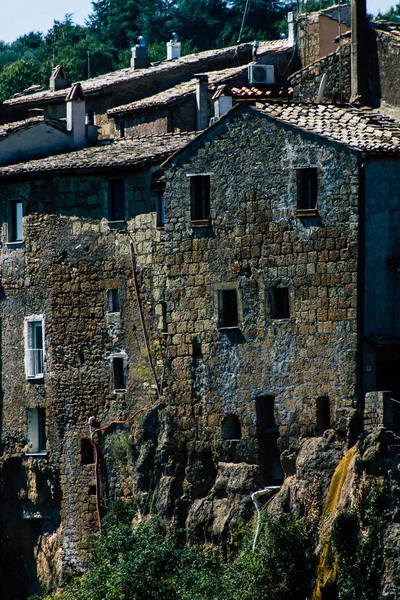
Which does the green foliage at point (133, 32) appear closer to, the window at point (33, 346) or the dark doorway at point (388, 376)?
the window at point (33, 346)

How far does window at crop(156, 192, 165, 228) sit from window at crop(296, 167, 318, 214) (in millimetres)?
5749

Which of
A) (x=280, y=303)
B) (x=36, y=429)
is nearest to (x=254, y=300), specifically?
(x=280, y=303)

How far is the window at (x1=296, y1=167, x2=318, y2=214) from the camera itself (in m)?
50.5

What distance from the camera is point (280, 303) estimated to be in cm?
5112

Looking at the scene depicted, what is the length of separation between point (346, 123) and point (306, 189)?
2483 mm

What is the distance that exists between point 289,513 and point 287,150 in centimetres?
910

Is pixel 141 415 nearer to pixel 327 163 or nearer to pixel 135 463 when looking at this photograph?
pixel 135 463

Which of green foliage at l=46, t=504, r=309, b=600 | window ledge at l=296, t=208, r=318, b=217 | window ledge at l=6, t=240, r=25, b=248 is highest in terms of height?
window ledge at l=6, t=240, r=25, b=248

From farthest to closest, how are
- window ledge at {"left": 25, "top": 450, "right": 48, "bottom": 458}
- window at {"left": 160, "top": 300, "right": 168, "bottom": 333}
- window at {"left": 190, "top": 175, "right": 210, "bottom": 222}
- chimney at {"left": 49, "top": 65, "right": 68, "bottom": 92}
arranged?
chimney at {"left": 49, "top": 65, "right": 68, "bottom": 92}, window ledge at {"left": 25, "top": 450, "right": 48, "bottom": 458}, window at {"left": 160, "top": 300, "right": 168, "bottom": 333}, window at {"left": 190, "top": 175, "right": 210, "bottom": 222}

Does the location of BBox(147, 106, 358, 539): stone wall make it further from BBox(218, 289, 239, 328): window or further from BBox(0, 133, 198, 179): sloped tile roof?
BBox(0, 133, 198, 179): sloped tile roof

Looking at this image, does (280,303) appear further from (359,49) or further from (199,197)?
(359,49)

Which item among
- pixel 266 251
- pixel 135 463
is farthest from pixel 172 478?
pixel 266 251

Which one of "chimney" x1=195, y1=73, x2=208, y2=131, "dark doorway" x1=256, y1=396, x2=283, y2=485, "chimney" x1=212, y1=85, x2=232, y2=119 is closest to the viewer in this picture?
"dark doorway" x1=256, y1=396, x2=283, y2=485

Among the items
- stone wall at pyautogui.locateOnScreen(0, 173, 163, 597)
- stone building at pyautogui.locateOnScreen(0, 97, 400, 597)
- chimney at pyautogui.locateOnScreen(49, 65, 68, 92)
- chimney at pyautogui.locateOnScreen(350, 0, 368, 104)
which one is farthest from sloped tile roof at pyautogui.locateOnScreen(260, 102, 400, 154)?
chimney at pyautogui.locateOnScreen(49, 65, 68, 92)
